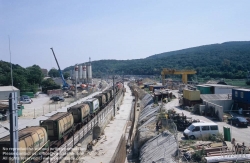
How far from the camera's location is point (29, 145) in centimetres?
1358

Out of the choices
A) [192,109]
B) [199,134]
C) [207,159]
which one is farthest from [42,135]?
[192,109]

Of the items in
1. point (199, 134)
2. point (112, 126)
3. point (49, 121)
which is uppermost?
point (49, 121)

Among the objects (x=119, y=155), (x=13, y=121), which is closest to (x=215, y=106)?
(x=119, y=155)

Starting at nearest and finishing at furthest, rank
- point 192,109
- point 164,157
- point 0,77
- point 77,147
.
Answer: point 164,157 < point 77,147 < point 192,109 < point 0,77

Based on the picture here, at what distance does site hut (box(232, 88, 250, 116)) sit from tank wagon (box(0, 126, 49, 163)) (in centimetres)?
2213

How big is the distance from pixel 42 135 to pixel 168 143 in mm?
8710

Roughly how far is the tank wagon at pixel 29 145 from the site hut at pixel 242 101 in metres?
22.1

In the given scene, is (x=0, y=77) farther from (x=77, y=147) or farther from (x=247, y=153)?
(x=247, y=153)

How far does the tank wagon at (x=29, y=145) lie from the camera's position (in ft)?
41.1

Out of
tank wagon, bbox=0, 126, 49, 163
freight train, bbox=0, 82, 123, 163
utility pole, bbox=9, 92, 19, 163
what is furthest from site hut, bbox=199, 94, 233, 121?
utility pole, bbox=9, 92, 19, 163

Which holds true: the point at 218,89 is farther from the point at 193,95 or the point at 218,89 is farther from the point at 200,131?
the point at 200,131

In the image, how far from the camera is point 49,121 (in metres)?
18.7

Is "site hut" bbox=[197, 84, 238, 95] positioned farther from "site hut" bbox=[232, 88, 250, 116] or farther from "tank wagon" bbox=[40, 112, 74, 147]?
"tank wagon" bbox=[40, 112, 74, 147]

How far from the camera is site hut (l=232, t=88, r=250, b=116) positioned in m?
28.2
